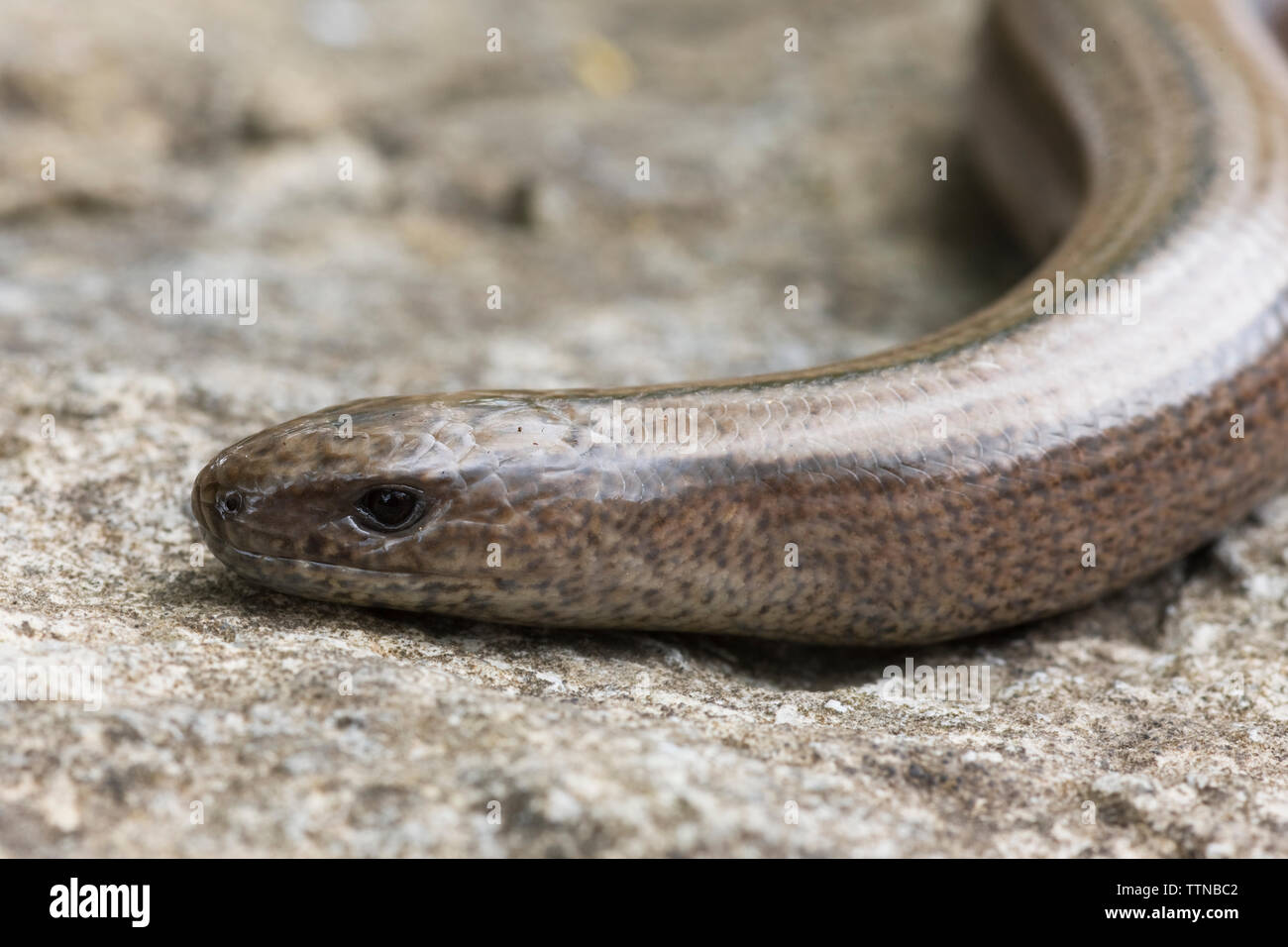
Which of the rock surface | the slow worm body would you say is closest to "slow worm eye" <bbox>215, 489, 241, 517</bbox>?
the slow worm body

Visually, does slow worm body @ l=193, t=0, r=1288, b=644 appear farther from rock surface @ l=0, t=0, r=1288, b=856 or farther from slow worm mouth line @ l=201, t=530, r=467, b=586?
rock surface @ l=0, t=0, r=1288, b=856

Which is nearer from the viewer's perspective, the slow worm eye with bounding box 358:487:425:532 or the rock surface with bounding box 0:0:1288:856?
the rock surface with bounding box 0:0:1288:856

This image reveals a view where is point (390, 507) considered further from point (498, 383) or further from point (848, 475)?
point (498, 383)

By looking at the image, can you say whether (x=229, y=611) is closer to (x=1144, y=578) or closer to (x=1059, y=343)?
(x=1059, y=343)

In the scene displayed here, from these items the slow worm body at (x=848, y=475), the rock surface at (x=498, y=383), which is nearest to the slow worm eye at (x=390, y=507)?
the slow worm body at (x=848, y=475)

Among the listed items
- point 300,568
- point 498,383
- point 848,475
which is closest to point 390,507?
point 300,568

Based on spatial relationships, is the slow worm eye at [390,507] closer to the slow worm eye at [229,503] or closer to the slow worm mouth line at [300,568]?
the slow worm mouth line at [300,568]
